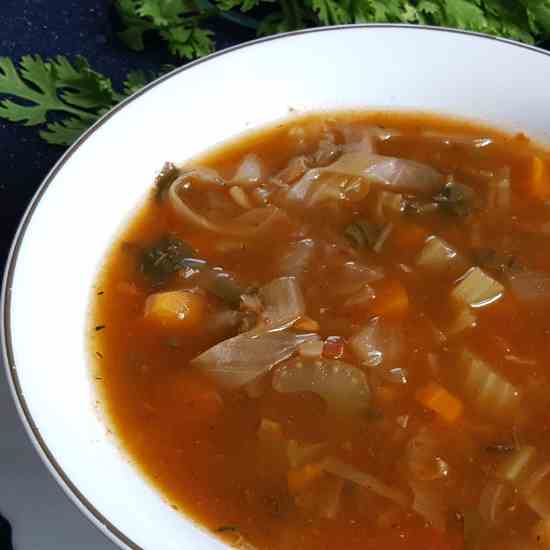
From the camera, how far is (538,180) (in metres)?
4.07

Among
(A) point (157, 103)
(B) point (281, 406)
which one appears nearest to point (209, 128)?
(A) point (157, 103)

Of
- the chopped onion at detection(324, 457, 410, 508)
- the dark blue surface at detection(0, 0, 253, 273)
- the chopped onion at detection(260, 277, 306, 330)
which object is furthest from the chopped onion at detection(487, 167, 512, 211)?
the dark blue surface at detection(0, 0, 253, 273)

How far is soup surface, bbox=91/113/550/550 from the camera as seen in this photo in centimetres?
302

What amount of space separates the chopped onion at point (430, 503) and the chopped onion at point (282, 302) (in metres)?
0.81

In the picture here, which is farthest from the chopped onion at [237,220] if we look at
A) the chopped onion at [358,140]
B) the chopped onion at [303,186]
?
the chopped onion at [358,140]

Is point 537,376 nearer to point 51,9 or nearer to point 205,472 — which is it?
point 205,472

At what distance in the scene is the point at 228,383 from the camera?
10.9 ft

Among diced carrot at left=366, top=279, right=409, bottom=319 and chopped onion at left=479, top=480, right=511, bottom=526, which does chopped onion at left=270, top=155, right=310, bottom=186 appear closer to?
diced carrot at left=366, top=279, right=409, bottom=319

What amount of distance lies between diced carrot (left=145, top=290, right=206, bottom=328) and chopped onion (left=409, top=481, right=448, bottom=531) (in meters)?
1.07

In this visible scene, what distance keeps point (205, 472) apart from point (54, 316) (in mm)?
881

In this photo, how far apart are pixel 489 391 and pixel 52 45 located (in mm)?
A: 3164

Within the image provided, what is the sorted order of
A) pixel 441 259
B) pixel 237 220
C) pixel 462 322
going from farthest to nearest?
pixel 237 220 < pixel 441 259 < pixel 462 322

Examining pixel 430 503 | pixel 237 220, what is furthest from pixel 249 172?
pixel 430 503

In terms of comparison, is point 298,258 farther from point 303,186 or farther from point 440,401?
point 440,401
